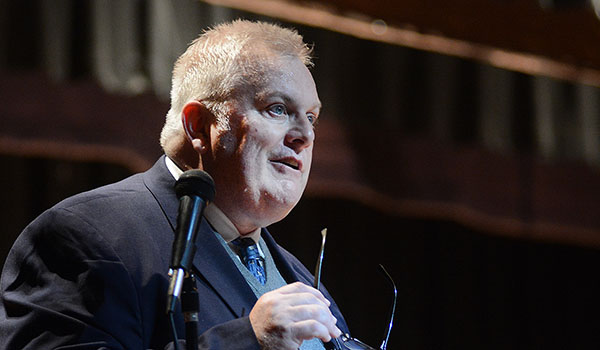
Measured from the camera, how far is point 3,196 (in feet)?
10.5

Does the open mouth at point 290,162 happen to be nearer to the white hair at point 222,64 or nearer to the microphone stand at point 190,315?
the white hair at point 222,64

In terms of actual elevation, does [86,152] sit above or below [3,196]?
above

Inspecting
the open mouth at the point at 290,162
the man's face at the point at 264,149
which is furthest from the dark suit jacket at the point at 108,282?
the open mouth at the point at 290,162

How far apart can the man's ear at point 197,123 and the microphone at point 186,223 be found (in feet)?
1.28

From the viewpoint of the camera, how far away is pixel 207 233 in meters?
1.58

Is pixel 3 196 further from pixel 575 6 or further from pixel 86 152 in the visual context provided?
pixel 575 6

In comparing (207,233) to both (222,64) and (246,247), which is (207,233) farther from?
(222,64)

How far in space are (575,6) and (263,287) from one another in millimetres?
2784

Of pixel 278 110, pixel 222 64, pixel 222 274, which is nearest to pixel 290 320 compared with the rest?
pixel 222 274

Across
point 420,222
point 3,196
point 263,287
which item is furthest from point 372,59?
point 263,287

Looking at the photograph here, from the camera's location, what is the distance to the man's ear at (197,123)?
1.69m

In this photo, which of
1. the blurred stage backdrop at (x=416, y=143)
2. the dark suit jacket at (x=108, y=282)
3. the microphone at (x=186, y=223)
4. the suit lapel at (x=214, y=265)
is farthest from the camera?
the blurred stage backdrop at (x=416, y=143)

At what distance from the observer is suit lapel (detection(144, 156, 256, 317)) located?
1496 mm

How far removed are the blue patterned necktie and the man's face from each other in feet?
0.11
